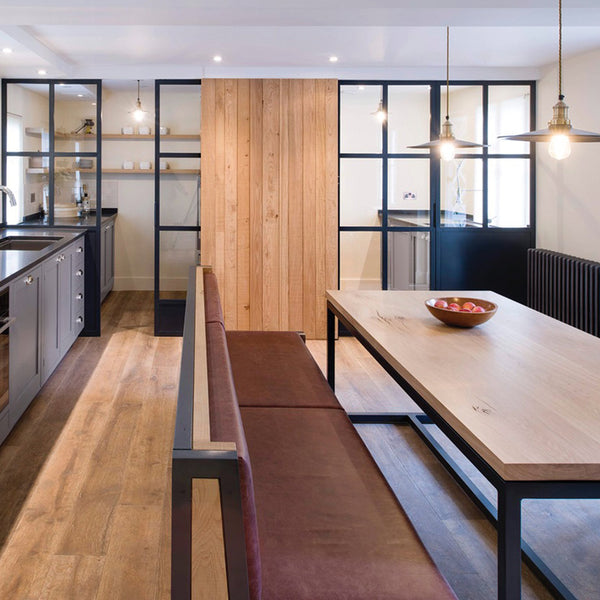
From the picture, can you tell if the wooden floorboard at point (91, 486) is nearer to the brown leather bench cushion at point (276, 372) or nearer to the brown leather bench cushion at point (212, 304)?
the brown leather bench cushion at point (276, 372)

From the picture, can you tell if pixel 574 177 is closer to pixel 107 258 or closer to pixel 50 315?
pixel 50 315

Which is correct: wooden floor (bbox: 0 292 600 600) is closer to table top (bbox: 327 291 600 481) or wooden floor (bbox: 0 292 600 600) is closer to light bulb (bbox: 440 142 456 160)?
table top (bbox: 327 291 600 481)

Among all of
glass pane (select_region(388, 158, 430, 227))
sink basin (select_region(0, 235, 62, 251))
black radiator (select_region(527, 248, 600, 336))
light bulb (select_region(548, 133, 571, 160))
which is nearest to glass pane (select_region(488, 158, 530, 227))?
black radiator (select_region(527, 248, 600, 336))

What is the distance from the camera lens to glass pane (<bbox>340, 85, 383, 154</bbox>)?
6250mm

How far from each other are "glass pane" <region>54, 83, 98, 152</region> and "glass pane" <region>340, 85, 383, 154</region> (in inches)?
81.6

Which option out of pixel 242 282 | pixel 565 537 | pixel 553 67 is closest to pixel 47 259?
pixel 242 282

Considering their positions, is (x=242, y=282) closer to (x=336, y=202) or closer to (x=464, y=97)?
(x=336, y=202)

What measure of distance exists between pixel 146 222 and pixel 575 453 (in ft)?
26.1

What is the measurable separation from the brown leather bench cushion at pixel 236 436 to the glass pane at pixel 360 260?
4343 mm

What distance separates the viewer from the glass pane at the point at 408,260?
641 centimetres

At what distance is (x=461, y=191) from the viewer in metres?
6.35

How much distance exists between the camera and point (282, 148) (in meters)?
6.21

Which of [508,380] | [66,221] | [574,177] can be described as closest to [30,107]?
[66,221]

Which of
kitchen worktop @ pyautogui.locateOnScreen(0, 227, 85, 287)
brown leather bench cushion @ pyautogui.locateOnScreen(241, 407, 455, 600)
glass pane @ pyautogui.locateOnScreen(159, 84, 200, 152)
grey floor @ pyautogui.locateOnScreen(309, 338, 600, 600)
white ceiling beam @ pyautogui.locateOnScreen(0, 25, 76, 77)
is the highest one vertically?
white ceiling beam @ pyautogui.locateOnScreen(0, 25, 76, 77)
